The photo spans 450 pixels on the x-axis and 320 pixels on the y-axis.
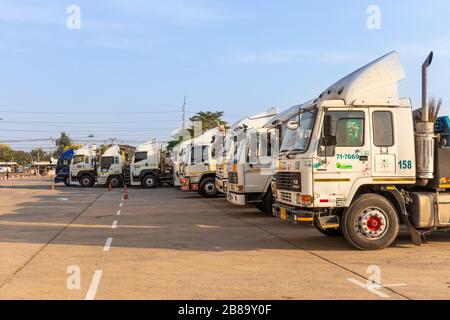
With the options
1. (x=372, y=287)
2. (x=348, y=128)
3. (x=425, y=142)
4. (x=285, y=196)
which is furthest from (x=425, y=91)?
(x=372, y=287)

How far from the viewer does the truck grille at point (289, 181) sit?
940 centimetres

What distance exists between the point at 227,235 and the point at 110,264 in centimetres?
394

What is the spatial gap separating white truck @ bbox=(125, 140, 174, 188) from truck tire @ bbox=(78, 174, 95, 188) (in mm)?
5425

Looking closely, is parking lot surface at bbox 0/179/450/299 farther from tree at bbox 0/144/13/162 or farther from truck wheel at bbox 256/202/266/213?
tree at bbox 0/144/13/162

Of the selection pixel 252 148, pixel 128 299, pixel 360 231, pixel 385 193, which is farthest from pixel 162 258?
pixel 252 148

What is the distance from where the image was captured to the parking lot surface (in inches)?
253

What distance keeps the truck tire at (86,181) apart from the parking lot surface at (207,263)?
25.8 m

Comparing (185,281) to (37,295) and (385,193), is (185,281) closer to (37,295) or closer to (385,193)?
(37,295)

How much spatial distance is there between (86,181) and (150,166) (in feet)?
23.5

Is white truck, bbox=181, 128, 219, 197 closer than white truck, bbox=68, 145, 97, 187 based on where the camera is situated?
Yes

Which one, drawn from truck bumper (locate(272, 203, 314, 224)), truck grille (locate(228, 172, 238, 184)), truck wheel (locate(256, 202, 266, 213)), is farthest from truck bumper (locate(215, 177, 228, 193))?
truck bumper (locate(272, 203, 314, 224))

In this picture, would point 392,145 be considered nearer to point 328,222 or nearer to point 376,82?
point 376,82

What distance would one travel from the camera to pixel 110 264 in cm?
830

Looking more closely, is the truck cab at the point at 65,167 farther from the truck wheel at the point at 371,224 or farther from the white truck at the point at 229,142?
the truck wheel at the point at 371,224
